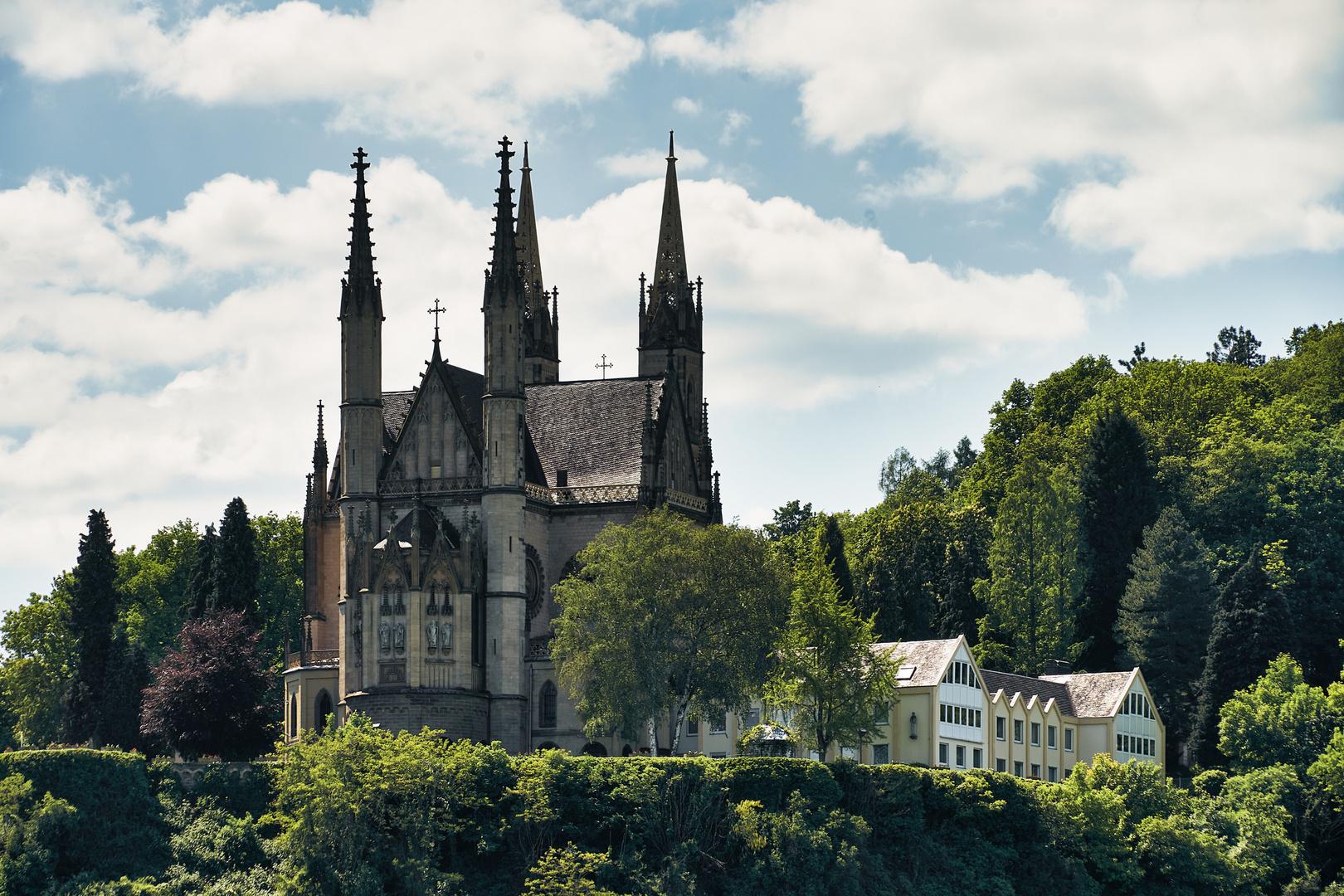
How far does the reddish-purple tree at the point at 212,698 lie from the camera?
81.2m

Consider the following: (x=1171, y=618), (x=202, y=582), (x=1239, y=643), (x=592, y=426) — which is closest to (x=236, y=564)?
(x=202, y=582)

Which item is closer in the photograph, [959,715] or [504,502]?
[504,502]

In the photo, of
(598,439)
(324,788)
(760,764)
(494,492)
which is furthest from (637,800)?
(598,439)

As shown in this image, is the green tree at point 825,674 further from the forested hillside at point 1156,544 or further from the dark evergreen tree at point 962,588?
the dark evergreen tree at point 962,588

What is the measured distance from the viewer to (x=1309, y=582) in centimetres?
9919

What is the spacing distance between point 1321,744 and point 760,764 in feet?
95.4

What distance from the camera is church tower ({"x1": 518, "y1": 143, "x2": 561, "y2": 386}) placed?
9731 cm

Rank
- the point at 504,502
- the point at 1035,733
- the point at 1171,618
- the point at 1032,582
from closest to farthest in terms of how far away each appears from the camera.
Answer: the point at 504,502
the point at 1035,733
the point at 1171,618
the point at 1032,582

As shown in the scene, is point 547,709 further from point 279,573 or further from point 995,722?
point 279,573

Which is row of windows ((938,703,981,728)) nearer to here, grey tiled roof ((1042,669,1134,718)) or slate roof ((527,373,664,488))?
grey tiled roof ((1042,669,1134,718))

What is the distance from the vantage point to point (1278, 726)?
85.6m

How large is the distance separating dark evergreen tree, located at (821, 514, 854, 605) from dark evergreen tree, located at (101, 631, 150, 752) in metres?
33.4

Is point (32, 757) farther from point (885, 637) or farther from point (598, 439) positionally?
point (885, 637)

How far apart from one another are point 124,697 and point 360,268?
2407 centimetres
